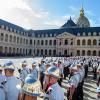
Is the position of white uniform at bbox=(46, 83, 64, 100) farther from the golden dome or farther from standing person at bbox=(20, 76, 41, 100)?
the golden dome

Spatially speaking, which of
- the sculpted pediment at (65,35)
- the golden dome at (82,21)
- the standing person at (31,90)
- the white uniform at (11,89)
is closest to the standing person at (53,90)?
the standing person at (31,90)

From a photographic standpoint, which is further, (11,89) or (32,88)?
(11,89)

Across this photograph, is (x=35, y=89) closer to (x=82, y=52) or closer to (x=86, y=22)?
(x=82, y=52)

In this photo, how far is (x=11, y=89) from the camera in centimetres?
516

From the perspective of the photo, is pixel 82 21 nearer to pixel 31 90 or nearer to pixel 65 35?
pixel 65 35

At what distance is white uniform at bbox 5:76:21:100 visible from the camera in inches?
197

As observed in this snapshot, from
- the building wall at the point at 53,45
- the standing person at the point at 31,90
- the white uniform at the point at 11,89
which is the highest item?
the building wall at the point at 53,45

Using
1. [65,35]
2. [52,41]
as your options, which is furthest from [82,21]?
[52,41]

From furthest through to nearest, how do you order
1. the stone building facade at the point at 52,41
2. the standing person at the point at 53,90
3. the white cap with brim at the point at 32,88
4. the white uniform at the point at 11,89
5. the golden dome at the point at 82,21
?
the golden dome at the point at 82,21, the stone building facade at the point at 52,41, the white uniform at the point at 11,89, the standing person at the point at 53,90, the white cap with brim at the point at 32,88

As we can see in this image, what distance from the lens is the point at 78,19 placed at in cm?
10300

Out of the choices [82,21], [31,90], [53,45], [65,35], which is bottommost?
[31,90]

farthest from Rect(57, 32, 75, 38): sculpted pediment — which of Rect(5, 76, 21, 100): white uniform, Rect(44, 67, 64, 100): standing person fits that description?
Rect(44, 67, 64, 100): standing person

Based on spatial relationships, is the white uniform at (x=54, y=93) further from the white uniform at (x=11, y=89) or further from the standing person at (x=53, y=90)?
the white uniform at (x=11, y=89)

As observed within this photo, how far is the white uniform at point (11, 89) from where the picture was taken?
500cm
